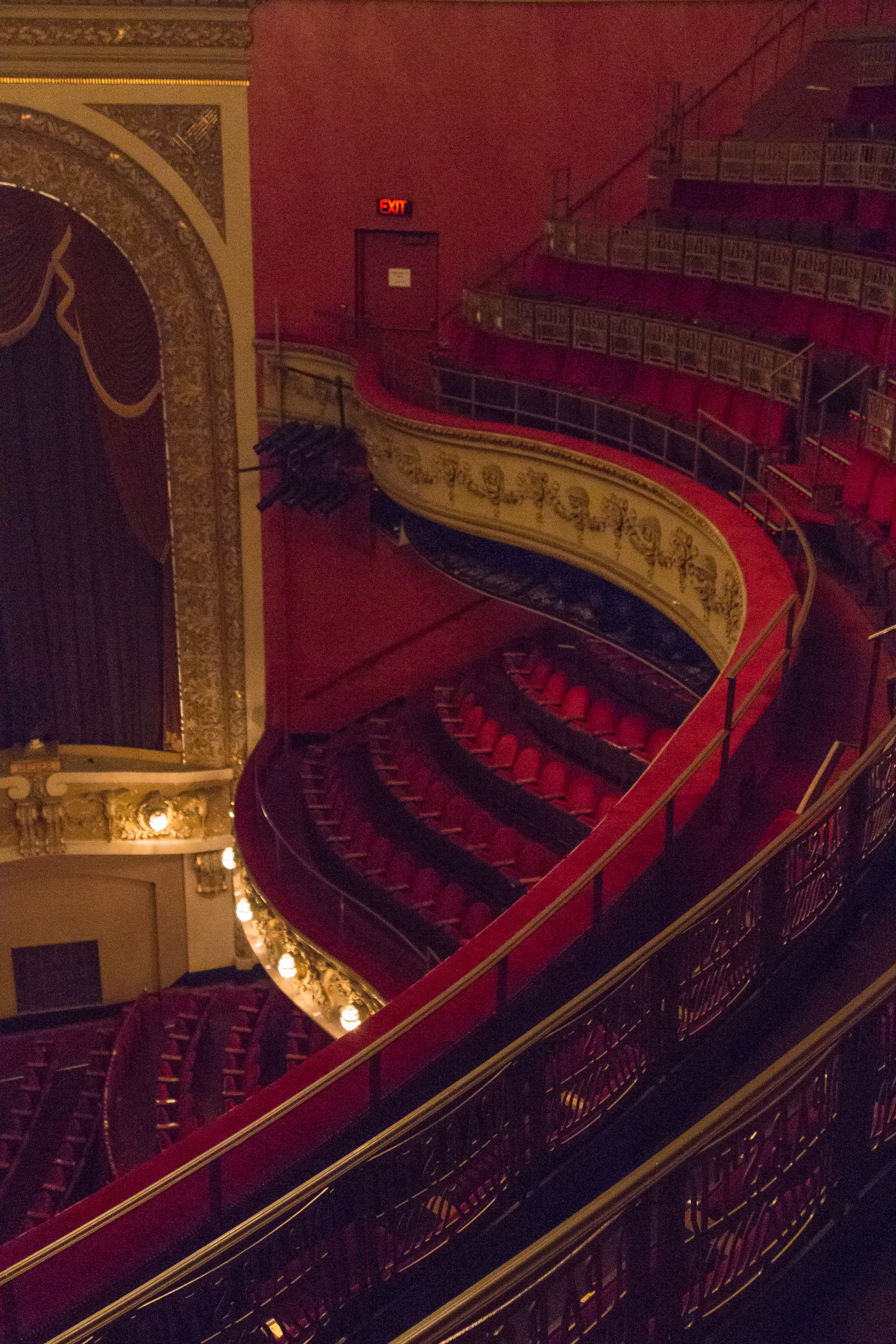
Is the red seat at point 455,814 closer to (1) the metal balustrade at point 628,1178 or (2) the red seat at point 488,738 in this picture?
(2) the red seat at point 488,738

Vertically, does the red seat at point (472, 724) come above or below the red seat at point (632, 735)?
below

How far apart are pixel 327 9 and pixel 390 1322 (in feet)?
21.5

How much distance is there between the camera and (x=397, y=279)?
7320 mm

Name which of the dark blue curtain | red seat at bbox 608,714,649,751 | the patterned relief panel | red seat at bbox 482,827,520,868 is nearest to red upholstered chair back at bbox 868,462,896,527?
the patterned relief panel

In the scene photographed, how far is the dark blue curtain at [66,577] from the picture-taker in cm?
747

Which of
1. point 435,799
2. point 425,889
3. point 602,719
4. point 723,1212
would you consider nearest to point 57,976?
point 435,799

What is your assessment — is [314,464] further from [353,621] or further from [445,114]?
[445,114]

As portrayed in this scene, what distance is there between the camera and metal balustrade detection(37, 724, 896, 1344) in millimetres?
1641

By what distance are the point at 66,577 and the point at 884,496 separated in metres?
5.20

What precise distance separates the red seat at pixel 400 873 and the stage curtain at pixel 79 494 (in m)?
2.67

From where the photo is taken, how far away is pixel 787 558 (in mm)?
4254

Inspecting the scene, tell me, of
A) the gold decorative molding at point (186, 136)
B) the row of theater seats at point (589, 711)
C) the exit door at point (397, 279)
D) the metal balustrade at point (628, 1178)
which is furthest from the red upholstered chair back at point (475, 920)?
the gold decorative molding at point (186, 136)

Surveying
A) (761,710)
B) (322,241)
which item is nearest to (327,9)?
(322,241)

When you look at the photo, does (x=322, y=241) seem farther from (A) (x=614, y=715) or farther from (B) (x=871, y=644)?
(B) (x=871, y=644)
